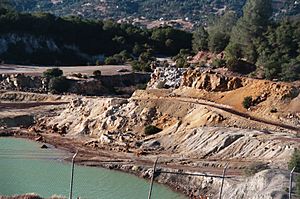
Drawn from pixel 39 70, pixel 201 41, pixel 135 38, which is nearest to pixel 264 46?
pixel 201 41

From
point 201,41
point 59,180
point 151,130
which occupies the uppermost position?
point 201,41

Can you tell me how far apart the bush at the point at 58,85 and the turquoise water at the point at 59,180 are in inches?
1163

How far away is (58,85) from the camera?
269 feet

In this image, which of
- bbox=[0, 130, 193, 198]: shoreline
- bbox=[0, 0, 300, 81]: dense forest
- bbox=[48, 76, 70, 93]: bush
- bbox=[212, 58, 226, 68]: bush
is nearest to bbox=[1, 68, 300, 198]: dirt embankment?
bbox=[0, 130, 193, 198]: shoreline

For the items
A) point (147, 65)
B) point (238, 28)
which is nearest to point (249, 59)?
point (238, 28)

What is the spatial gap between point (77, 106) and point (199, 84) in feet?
46.1

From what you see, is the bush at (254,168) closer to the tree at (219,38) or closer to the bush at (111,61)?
the tree at (219,38)

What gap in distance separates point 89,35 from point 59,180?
253 ft

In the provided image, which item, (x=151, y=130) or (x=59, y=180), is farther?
(x=151, y=130)

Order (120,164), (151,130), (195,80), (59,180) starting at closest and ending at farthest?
(59,180) < (120,164) < (151,130) < (195,80)

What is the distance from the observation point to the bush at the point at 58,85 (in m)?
81.6

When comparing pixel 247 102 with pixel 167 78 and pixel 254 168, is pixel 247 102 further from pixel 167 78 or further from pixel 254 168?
pixel 167 78

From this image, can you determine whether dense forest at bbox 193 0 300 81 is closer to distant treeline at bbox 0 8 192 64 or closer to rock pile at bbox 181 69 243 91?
rock pile at bbox 181 69 243 91

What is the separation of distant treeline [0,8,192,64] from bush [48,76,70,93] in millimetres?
25578
